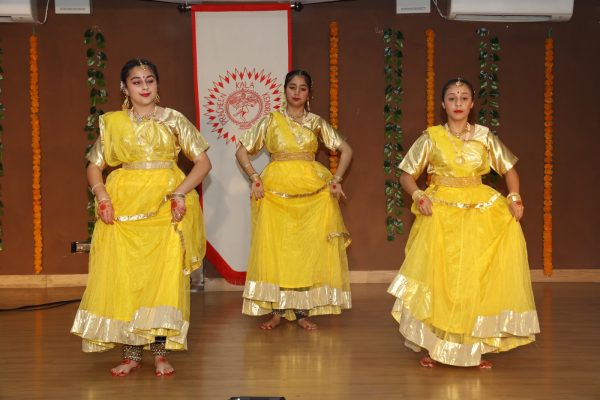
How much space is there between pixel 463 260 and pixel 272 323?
1.53 m

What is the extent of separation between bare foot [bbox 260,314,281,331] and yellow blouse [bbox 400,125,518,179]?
57.0 inches

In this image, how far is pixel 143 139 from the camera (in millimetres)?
4148

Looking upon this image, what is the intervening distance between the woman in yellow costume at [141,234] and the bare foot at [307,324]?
47.6 inches

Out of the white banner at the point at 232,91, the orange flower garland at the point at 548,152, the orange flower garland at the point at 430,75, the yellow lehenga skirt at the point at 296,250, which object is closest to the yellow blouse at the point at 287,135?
the yellow lehenga skirt at the point at 296,250

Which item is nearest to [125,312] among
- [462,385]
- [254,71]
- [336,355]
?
[336,355]

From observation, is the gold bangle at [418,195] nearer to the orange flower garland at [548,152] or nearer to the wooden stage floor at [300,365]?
the wooden stage floor at [300,365]

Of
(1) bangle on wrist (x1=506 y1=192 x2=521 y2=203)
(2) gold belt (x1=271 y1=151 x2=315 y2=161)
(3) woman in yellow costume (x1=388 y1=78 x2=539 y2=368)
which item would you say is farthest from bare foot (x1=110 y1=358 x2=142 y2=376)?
(1) bangle on wrist (x1=506 y1=192 x2=521 y2=203)

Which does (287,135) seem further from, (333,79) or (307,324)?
(333,79)

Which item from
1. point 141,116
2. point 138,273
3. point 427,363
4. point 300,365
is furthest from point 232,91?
point 427,363

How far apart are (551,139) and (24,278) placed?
4692mm

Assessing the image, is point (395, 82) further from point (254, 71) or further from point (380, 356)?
point (380, 356)

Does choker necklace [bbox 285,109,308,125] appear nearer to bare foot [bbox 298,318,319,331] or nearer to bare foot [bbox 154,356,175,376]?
bare foot [bbox 298,318,319,331]

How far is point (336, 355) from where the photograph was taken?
444 centimetres

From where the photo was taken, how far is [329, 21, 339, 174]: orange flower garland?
21.5 ft
